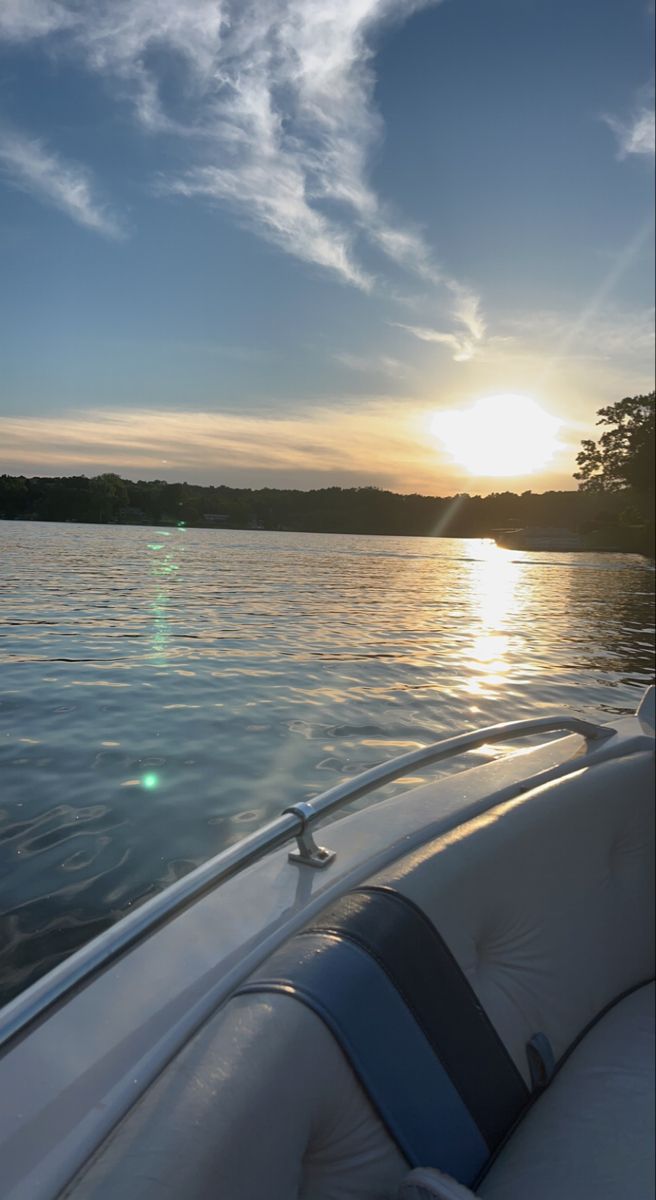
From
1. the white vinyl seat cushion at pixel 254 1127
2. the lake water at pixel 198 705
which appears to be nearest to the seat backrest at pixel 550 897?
the white vinyl seat cushion at pixel 254 1127

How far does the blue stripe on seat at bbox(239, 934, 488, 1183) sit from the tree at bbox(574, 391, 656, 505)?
66099 mm

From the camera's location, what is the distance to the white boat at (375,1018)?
1088 mm

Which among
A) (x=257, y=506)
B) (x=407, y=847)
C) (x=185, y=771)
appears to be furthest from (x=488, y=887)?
(x=257, y=506)

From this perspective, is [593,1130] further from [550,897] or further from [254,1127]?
[254,1127]

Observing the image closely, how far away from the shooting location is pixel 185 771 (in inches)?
193

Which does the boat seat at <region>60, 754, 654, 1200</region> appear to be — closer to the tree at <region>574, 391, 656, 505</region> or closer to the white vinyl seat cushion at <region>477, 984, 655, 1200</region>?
the white vinyl seat cushion at <region>477, 984, 655, 1200</region>

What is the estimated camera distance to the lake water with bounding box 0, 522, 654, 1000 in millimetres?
3545

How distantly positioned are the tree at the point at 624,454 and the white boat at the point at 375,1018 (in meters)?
65.3

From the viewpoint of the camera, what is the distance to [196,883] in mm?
1597

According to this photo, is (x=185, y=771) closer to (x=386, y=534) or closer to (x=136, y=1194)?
(x=136, y=1194)

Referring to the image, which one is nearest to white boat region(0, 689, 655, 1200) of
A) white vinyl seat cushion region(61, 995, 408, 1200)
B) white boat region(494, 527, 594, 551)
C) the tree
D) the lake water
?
white vinyl seat cushion region(61, 995, 408, 1200)

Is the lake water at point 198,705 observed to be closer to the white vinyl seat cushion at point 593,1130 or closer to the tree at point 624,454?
the white vinyl seat cushion at point 593,1130

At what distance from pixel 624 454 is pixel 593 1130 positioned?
2704 inches

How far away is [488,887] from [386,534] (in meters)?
118
